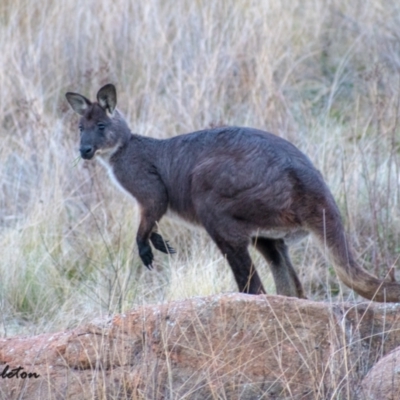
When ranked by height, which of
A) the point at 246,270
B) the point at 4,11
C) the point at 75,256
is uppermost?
the point at 4,11

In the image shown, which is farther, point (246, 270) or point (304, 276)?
point (304, 276)

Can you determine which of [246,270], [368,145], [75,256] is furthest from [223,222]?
[368,145]

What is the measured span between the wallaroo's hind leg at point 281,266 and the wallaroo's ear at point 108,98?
1.37 m

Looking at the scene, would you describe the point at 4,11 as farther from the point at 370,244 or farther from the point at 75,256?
the point at 370,244

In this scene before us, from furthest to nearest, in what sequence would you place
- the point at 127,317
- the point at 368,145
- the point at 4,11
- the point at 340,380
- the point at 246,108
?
the point at 4,11 → the point at 246,108 → the point at 368,145 → the point at 127,317 → the point at 340,380

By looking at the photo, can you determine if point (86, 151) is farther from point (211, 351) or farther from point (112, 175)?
point (211, 351)

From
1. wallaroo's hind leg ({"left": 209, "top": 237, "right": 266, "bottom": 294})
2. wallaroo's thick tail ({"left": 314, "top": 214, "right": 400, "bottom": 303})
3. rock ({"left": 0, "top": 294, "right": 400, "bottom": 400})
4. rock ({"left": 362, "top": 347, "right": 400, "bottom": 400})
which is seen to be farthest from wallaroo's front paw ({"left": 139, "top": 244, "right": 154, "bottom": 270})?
rock ({"left": 362, "top": 347, "right": 400, "bottom": 400})

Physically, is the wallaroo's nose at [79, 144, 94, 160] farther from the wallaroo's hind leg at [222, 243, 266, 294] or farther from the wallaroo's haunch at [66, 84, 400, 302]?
the wallaroo's hind leg at [222, 243, 266, 294]

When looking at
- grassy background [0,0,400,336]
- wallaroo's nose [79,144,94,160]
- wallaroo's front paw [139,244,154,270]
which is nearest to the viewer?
wallaroo's front paw [139,244,154,270]

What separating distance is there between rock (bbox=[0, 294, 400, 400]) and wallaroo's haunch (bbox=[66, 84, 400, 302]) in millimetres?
577

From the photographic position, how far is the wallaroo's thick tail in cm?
457

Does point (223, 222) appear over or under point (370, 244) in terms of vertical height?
over

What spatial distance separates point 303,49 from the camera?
10164 millimetres

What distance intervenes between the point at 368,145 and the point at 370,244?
3.90 feet
